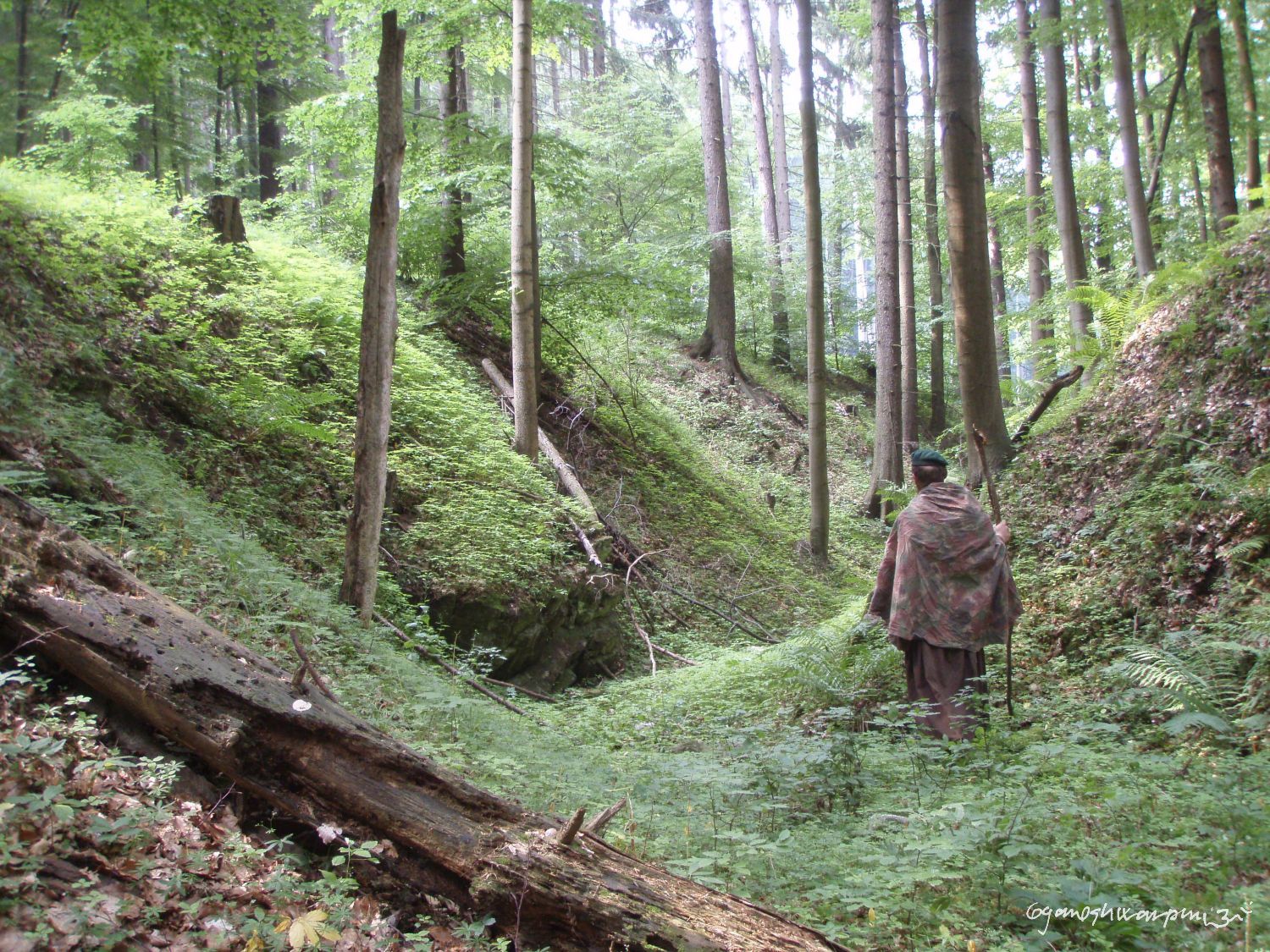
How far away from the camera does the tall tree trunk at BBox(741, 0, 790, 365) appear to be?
24.9 m

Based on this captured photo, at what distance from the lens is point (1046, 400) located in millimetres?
9211

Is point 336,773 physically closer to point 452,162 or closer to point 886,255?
point 452,162

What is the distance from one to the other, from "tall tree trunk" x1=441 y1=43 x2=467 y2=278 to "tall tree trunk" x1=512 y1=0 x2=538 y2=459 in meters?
1.61

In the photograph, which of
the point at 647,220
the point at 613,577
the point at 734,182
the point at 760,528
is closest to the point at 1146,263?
the point at 760,528

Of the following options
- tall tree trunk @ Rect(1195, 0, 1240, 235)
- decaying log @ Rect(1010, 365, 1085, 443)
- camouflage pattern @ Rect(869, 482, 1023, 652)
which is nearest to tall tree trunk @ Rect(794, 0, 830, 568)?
decaying log @ Rect(1010, 365, 1085, 443)

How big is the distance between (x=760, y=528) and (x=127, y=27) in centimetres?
1120

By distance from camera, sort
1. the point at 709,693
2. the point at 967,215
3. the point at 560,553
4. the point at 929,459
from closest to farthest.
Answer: the point at 929,459 → the point at 709,693 → the point at 967,215 → the point at 560,553

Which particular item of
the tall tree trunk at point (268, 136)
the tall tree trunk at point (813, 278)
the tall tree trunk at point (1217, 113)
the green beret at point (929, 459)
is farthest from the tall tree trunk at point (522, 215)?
the tall tree trunk at point (268, 136)

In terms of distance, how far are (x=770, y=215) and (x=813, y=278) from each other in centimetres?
1677

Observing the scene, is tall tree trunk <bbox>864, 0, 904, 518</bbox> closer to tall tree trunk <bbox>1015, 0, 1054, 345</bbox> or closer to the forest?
the forest

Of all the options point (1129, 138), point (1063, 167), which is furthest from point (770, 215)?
point (1129, 138)

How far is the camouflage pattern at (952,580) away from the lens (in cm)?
582

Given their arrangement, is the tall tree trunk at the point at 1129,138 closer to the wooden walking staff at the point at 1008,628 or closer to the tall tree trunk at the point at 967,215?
the tall tree trunk at the point at 967,215

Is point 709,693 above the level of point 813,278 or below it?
below
